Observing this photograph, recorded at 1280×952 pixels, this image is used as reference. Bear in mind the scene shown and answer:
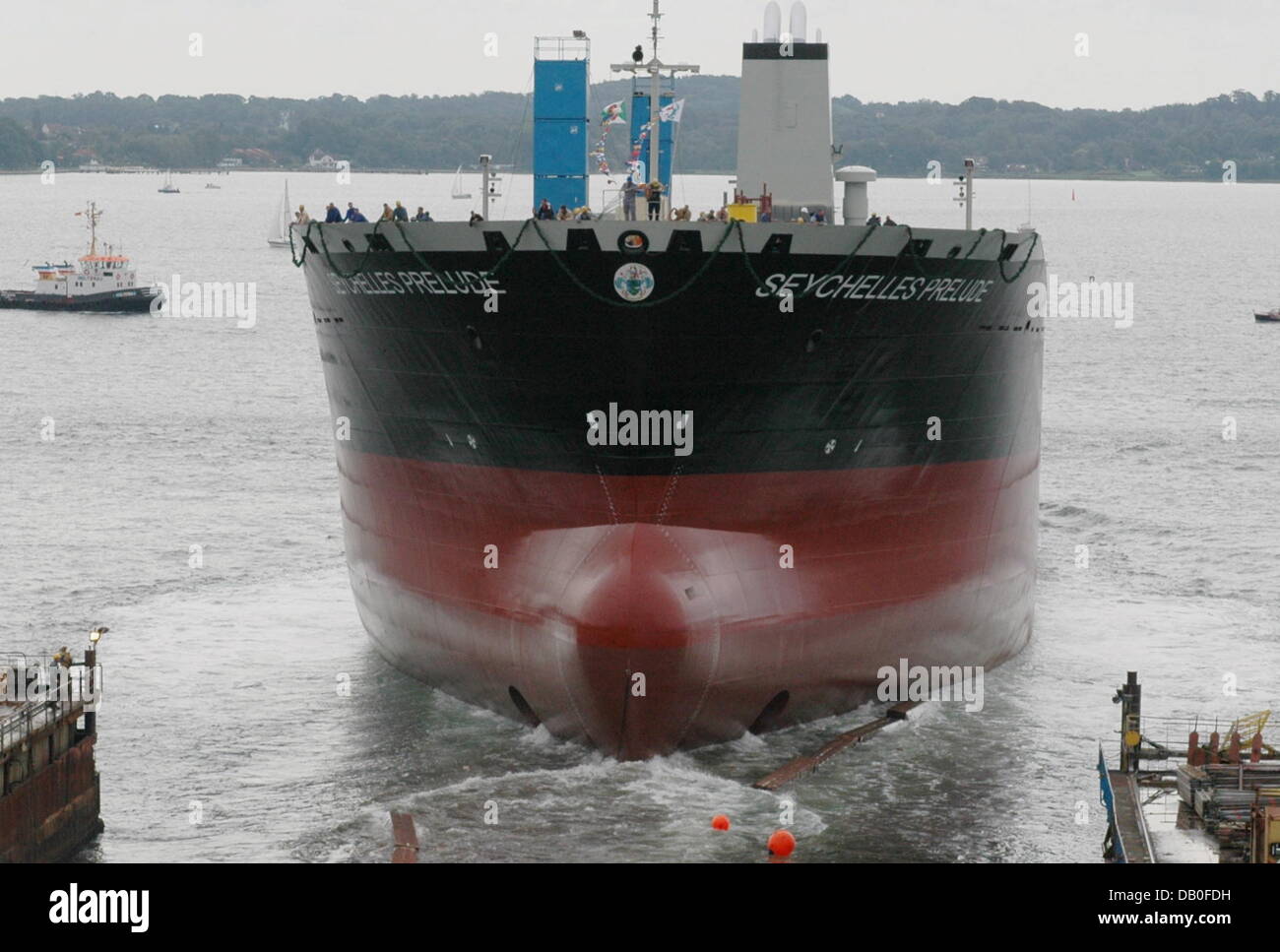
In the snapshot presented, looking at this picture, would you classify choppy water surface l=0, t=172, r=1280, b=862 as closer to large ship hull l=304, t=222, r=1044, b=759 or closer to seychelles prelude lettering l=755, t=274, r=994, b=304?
large ship hull l=304, t=222, r=1044, b=759

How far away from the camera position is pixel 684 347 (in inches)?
759

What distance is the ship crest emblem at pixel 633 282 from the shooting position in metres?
19.1

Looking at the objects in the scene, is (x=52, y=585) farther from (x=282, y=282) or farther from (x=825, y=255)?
(x=282, y=282)

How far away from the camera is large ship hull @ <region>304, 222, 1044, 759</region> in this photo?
760 inches

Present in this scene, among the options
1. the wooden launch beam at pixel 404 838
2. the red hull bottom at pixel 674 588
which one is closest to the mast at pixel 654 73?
the red hull bottom at pixel 674 588

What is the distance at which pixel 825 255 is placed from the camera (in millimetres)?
19812

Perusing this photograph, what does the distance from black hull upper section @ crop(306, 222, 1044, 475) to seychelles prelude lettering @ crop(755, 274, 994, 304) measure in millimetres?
22

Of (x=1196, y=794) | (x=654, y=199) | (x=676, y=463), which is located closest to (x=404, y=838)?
(x=676, y=463)

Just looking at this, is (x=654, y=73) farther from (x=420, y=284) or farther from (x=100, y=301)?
(x=100, y=301)

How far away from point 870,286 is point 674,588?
3924 millimetres

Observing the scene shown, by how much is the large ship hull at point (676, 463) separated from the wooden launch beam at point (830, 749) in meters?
0.47
